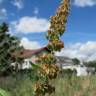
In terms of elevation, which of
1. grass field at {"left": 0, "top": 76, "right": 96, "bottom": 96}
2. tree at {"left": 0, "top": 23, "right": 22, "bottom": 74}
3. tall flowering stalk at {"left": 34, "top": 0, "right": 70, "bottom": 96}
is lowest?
tall flowering stalk at {"left": 34, "top": 0, "right": 70, "bottom": 96}

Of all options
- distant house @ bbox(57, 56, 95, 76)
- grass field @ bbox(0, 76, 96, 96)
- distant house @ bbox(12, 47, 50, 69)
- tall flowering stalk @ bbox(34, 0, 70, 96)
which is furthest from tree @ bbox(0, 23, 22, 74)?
tall flowering stalk @ bbox(34, 0, 70, 96)

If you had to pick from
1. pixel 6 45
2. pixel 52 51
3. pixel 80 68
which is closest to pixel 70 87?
pixel 52 51

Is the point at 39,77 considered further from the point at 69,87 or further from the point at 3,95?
Result: the point at 69,87

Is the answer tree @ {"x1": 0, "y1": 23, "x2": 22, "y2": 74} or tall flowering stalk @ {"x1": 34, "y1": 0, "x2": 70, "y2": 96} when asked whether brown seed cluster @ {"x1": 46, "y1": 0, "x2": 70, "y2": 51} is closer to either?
tall flowering stalk @ {"x1": 34, "y1": 0, "x2": 70, "y2": 96}

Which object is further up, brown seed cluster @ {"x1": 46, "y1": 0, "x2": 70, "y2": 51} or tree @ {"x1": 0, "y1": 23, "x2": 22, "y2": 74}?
tree @ {"x1": 0, "y1": 23, "x2": 22, "y2": 74}

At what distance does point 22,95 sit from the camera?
1527 cm

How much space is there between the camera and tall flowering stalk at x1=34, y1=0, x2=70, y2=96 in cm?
309

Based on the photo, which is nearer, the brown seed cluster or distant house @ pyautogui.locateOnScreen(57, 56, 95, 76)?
the brown seed cluster

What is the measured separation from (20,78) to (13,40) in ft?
93.6

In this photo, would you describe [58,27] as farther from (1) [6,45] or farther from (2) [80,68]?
(2) [80,68]

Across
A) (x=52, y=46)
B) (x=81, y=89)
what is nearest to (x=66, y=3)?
(x=52, y=46)

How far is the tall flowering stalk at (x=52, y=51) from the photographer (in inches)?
122

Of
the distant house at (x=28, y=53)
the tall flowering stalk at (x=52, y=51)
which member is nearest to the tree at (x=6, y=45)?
the distant house at (x=28, y=53)

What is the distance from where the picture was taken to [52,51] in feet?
10.3
